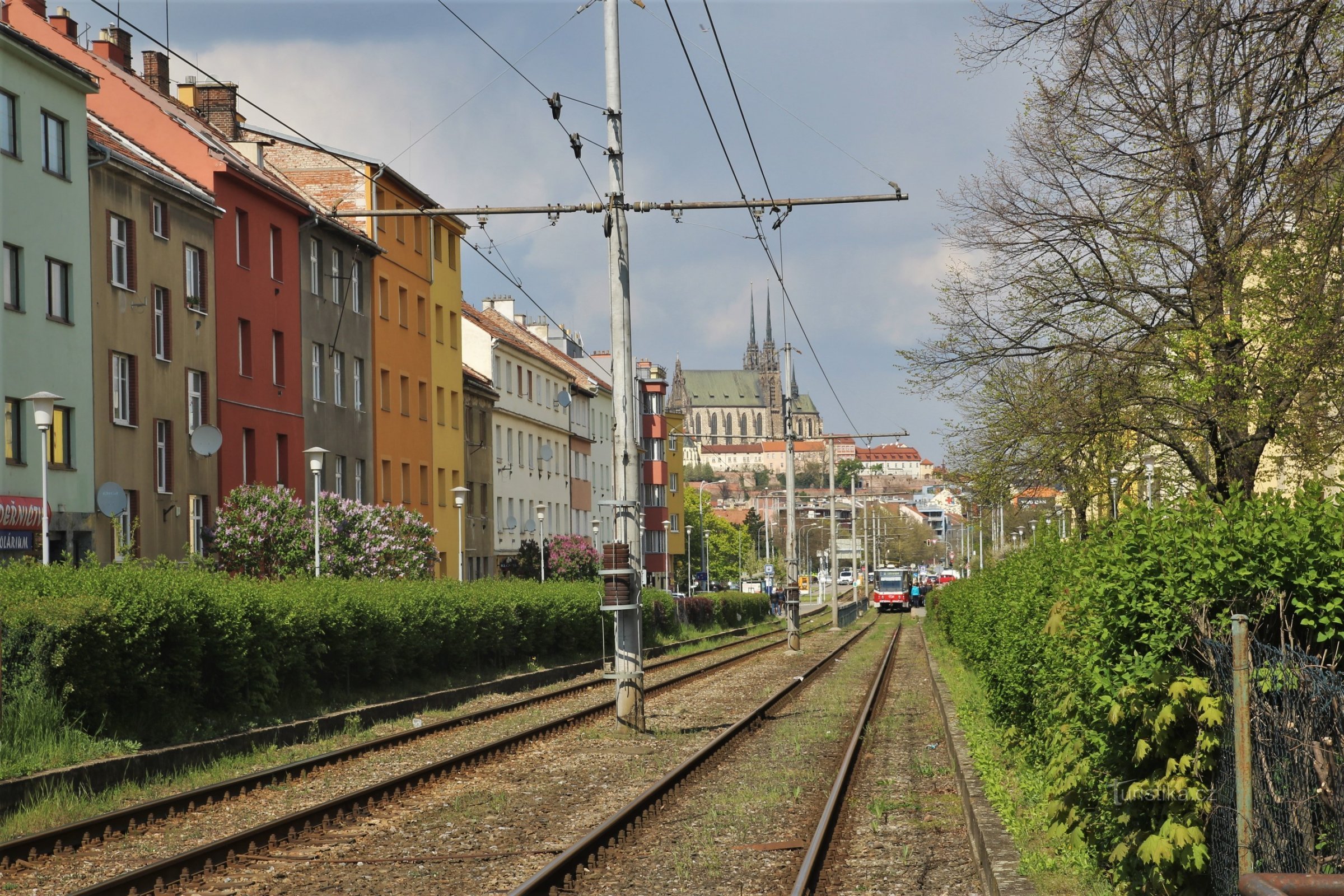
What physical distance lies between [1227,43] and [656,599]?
125ft

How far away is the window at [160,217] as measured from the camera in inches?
1361

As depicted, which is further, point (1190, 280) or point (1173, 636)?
point (1190, 280)

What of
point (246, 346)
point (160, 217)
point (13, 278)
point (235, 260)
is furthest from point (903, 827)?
Result: point (246, 346)

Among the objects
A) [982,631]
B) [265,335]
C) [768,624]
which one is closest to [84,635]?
[982,631]

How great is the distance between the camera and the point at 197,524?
35.7 metres

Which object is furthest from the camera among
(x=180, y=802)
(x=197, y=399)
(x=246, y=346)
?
(x=246, y=346)

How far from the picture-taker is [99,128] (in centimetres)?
3656

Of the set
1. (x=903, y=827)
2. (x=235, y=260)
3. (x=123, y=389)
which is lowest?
(x=903, y=827)

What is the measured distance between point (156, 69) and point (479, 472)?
2412cm

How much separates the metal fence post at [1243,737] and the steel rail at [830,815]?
11.3 feet

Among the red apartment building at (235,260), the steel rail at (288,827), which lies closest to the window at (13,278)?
the red apartment building at (235,260)

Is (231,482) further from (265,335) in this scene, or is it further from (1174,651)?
(1174,651)

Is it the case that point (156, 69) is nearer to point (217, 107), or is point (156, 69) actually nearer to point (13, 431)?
point (217, 107)

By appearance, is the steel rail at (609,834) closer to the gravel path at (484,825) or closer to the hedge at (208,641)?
the gravel path at (484,825)
